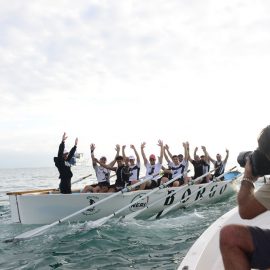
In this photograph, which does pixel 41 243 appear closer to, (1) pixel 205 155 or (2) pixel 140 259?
→ (2) pixel 140 259

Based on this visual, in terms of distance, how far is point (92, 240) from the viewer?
27.5ft

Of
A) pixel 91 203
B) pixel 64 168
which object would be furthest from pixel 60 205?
pixel 64 168

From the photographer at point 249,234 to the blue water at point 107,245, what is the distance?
3871mm

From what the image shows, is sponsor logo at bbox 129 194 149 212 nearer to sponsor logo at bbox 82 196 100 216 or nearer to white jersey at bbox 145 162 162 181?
sponsor logo at bbox 82 196 100 216

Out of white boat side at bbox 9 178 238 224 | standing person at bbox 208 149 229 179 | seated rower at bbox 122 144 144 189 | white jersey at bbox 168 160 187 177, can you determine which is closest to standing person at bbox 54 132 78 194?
white boat side at bbox 9 178 238 224

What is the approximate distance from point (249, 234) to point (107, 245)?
5755 millimetres

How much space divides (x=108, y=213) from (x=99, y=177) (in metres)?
2.28

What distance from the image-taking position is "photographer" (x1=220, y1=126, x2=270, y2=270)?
9.02ft

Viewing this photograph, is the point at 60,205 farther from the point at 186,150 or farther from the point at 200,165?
the point at 200,165

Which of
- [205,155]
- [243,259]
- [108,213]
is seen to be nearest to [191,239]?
[108,213]

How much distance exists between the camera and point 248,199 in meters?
2.85

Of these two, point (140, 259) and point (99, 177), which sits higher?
point (99, 177)

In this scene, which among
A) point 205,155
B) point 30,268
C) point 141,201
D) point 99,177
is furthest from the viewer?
point 205,155

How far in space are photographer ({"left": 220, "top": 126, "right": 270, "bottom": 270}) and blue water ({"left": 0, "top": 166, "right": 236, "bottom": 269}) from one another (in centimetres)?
387
